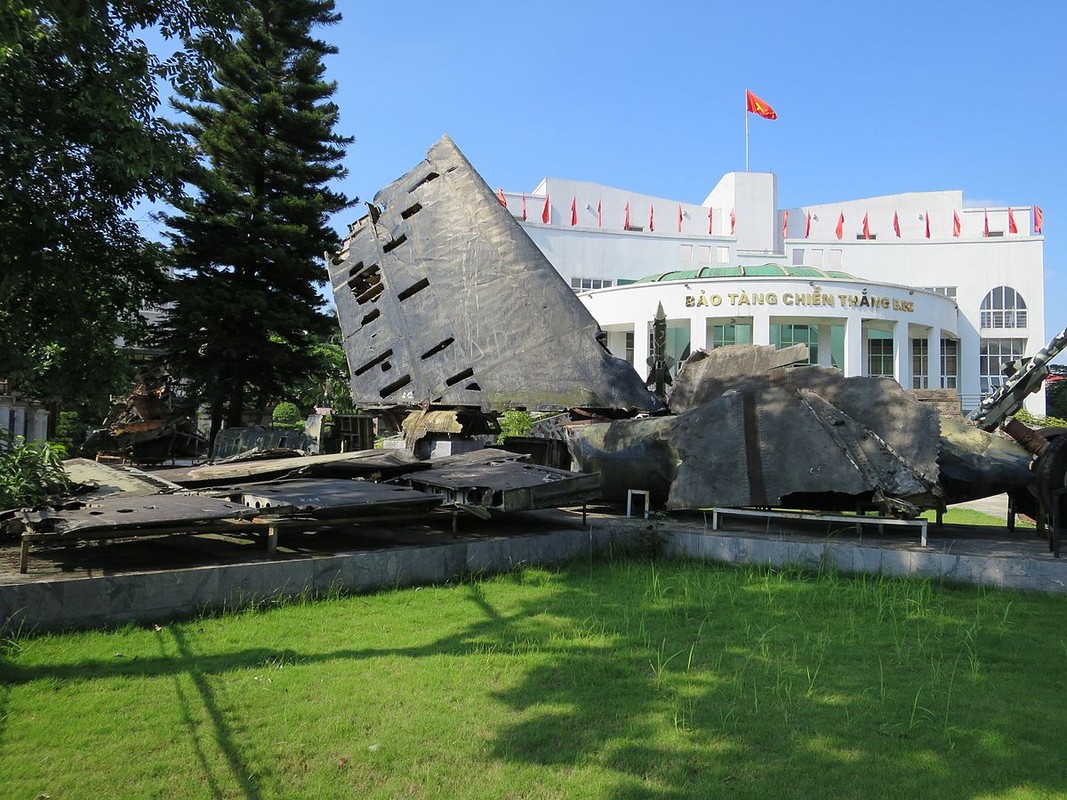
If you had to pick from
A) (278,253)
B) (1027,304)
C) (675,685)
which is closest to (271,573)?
(675,685)

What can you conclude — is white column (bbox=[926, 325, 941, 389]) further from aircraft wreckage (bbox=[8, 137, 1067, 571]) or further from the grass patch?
aircraft wreckage (bbox=[8, 137, 1067, 571])

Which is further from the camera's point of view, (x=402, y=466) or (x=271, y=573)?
(x=402, y=466)

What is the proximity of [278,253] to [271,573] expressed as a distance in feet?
46.0

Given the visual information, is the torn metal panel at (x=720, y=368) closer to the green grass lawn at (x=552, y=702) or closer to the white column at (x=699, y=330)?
the green grass lawn at (x=552, y=702)

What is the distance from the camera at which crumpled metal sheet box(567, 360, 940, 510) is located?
24.8ft

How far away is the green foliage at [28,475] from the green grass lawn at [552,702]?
1913mm

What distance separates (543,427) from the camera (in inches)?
413

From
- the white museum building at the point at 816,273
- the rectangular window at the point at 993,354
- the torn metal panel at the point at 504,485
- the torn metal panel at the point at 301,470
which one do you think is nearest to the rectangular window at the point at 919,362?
the white museum building at the point at 816,273

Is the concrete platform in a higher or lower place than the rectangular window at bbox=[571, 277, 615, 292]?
lower

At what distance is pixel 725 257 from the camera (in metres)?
40.7

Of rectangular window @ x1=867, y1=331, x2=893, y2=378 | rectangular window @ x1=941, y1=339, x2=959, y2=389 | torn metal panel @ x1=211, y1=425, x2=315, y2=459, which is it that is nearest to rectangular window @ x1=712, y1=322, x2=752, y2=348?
rectangular window @ x1=867, y1=331, x2=893, y2=378

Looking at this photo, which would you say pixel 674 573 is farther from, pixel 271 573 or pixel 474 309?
pixel 474 309

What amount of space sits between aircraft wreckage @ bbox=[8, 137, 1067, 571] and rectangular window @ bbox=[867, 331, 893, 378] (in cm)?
2403

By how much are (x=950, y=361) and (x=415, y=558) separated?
123 ft
